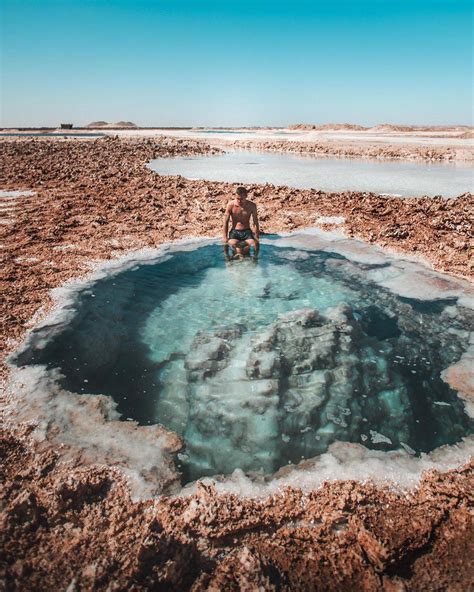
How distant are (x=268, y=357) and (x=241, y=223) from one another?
4055mm

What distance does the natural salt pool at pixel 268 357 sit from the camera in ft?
10.2

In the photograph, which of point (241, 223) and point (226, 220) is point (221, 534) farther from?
point (241, 223)

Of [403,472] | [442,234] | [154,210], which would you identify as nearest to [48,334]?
[403,472]

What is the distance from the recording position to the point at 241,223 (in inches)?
293

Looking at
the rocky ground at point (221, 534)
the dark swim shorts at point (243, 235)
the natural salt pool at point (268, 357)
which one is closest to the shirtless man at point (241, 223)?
the dark swim shorts at point (243, 235)

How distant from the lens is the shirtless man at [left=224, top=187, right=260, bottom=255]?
23.7 ft

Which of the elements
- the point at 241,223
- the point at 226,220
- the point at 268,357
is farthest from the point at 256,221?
the point at 268,357

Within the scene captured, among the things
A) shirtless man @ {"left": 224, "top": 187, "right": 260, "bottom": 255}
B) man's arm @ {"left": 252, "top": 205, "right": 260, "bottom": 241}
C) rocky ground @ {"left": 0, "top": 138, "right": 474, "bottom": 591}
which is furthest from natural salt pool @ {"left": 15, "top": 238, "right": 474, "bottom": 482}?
man's arm @ {"left": 252, "top": 205, "right": 260, "bottom": 241}

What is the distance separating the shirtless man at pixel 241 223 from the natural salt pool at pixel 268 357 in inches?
45.9

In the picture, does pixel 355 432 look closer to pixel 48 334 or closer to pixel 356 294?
pixel 356 294

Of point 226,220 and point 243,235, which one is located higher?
point 226,220

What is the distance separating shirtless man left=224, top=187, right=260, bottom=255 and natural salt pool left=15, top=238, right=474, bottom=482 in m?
1.17

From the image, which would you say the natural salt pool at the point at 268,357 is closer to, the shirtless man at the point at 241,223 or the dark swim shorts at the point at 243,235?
the shirtless man at the point at 241,223

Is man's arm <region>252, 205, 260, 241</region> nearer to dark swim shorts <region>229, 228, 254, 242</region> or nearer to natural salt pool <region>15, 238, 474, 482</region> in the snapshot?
dark swim shorts <region>229, 228, 254, 242</region>
